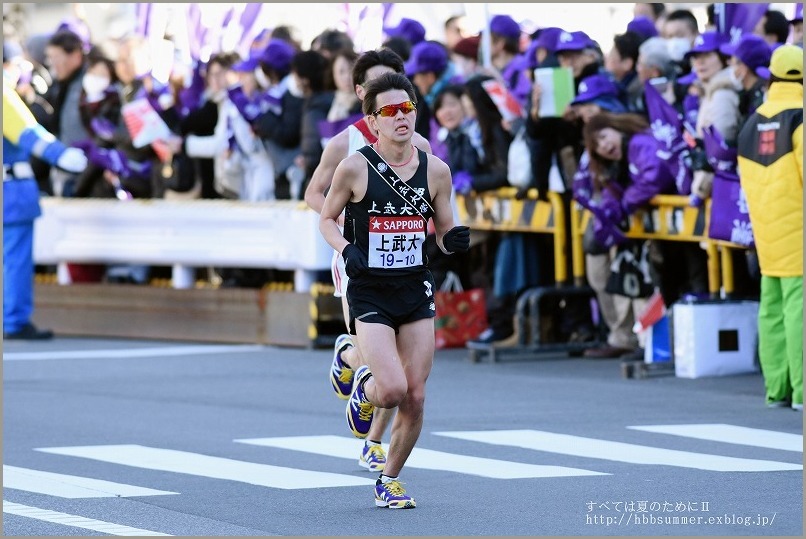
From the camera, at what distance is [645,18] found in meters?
17.8

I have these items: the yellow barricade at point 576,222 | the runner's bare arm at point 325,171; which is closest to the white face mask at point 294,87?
the yellow barricade at point 576,222

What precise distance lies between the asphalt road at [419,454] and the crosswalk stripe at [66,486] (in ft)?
0.05

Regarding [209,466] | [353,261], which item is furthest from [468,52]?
[353,261]

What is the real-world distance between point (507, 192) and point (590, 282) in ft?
4.08

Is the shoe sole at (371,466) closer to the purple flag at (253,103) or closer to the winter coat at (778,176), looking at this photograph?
the winter coat at (778,176)

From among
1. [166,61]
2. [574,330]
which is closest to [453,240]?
[574,330]

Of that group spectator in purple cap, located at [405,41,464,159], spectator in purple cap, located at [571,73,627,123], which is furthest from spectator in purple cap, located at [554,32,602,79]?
spectator in purple cap, located at [405,41,464,159]

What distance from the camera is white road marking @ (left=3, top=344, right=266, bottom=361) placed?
19.1 m

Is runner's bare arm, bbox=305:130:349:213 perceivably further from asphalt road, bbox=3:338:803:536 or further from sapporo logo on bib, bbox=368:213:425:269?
asphalt road, bbox=3:338:803:536

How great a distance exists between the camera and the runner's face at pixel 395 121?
9969 millimetres

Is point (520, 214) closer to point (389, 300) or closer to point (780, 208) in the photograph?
point (780, 208)

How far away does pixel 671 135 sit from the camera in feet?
52.1

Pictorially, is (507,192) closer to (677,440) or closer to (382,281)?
(677,440)

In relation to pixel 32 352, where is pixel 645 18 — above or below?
above
